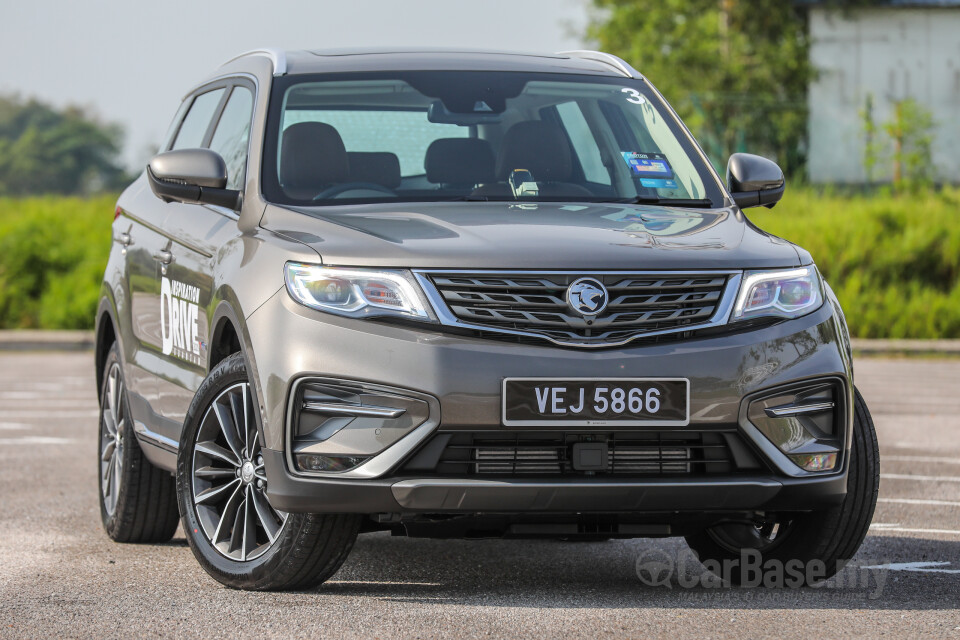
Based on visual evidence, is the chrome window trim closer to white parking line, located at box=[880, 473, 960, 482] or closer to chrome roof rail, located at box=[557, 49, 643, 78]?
chrome roof rail, located at box=[557, 49, 643, 78]

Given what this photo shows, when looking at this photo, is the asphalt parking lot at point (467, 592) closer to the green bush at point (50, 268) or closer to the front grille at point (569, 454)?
the front grille at point (569, 454)

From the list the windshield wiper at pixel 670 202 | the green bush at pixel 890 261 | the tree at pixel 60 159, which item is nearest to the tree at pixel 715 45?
the green bush at pixel 890 261

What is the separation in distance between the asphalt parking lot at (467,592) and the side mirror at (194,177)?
53.8 inches

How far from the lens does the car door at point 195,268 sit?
574cm

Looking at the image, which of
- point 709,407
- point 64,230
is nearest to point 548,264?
point 709,407

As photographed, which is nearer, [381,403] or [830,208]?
A: [381,403]

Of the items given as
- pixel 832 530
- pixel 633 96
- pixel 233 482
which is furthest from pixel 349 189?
pixel 832 530

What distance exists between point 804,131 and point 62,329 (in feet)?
61.2

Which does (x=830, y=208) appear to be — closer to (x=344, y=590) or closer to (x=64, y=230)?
(x=64, y=230)

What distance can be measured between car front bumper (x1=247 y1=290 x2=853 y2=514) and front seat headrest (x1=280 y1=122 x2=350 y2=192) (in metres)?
0.93

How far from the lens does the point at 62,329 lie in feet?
77.8

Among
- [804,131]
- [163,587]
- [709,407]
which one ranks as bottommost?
[804,131]

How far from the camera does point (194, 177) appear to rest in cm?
574

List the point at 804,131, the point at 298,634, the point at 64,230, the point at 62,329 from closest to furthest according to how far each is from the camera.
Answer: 1. the point at 298,634
2. the point at 62,329
3. the point at 64,230
4. the point at 804,131
